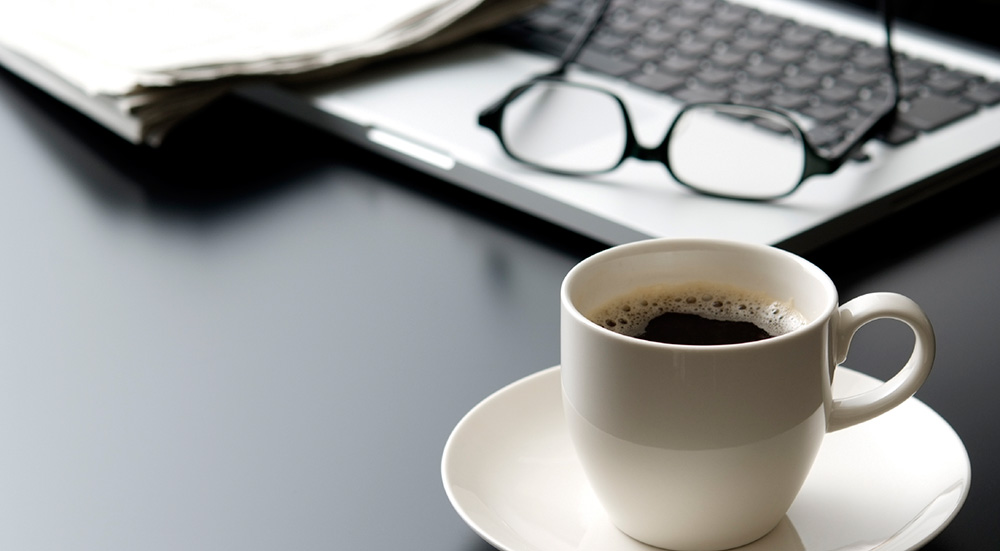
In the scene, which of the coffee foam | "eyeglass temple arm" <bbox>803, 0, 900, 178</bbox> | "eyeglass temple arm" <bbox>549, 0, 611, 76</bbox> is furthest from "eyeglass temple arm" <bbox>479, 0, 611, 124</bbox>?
the coffee foam

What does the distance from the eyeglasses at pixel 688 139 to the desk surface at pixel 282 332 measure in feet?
0.17

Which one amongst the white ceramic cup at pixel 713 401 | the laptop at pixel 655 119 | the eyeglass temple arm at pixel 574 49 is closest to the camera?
the white ceramic cup at pixel 713 401

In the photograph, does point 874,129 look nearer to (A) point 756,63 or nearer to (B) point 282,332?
(A) point 756,63

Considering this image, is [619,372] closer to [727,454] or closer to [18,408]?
[727,454]

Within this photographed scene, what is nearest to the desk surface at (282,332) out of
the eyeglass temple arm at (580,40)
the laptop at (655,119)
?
the laptop at (655,119)

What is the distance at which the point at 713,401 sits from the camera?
0.39m

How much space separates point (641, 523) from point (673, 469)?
Result: 0.03 meters

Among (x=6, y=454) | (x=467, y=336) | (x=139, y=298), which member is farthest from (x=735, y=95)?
(x=6, y=454)

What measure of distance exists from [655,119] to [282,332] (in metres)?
0.31

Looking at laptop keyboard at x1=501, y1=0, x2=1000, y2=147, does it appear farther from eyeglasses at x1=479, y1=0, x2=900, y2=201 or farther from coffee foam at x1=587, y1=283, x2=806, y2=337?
coffee foam at x1=587, y1=283, x2=806, y2=337

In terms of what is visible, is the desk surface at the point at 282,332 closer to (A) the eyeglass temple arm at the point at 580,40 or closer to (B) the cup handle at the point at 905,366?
(B) the cup handle at the point at 905,366

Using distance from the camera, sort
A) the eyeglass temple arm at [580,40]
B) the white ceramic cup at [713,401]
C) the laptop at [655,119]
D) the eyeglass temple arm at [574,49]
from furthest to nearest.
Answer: the eyeglass temple arm at [580,40], the eyeglass temple arm at [574,49], the laptop at [655,119], the white ceramic cup at [713,401]

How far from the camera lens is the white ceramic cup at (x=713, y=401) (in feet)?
1.27

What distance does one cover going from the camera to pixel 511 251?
68 cm
